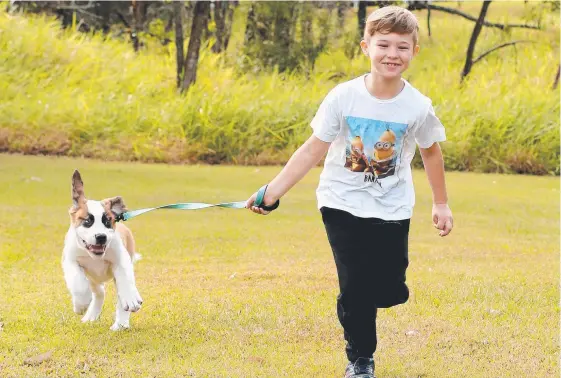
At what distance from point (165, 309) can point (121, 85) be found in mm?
14541

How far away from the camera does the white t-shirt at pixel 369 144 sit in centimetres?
430

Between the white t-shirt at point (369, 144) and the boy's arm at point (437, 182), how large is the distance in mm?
141

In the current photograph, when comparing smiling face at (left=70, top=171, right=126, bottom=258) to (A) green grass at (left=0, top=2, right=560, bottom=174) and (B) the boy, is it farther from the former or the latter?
(A) green grass at (left=0, top=2, right=560, bottom=174)

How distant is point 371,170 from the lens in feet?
14.3

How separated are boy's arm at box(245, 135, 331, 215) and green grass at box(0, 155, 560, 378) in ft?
2.96

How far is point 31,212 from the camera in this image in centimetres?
1079

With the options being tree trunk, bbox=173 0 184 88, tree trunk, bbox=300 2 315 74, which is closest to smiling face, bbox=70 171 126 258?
tree trunk, bbox=173 0 184 88

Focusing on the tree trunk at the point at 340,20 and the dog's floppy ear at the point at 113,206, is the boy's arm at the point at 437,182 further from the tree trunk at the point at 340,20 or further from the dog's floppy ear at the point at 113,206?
the tree trunk at the point at 340,20

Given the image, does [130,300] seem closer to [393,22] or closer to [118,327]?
[118,327]

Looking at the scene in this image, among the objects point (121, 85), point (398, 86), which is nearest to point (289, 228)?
point (398, 86)

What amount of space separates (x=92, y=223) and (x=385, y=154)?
1.80 meters

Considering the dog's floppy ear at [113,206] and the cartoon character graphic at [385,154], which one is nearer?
the cartoon character graphic at [385,154]

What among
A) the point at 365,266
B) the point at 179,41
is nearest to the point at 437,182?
the point at 365,266

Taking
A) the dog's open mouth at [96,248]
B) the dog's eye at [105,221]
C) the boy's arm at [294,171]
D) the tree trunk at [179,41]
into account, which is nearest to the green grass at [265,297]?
the dog's open mouth at [96,248]
